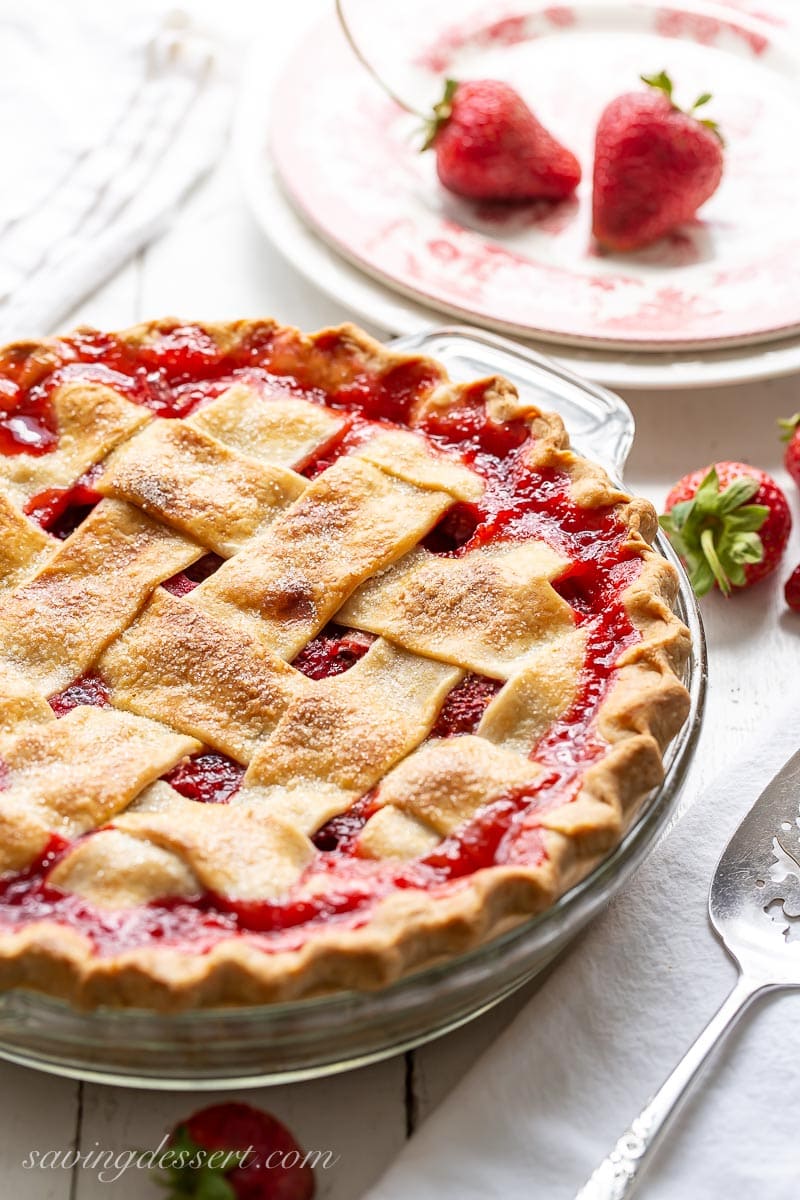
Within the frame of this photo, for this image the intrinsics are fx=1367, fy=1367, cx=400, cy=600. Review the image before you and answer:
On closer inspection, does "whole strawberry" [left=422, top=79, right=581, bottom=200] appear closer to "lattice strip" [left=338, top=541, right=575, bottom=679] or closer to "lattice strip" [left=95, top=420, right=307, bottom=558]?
"lattice strip" [left=95, top=420, right=307, bottom=558]

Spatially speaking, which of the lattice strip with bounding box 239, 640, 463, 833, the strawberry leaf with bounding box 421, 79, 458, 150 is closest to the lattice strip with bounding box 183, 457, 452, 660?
the lattice strip with bounding box 239, 640, 463, 833

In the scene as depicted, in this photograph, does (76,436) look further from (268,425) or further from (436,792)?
(436,792)

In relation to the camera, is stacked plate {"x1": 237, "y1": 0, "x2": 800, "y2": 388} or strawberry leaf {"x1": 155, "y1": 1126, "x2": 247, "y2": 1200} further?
stacked plate {"x1": 237, "y1": 0, "x2": 800, "y2": 388}

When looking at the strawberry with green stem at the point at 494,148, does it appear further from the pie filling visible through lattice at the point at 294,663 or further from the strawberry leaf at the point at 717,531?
the strawberry leaf at the point at 717,531

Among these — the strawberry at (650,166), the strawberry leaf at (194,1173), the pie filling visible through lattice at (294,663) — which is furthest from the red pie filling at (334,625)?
the strawberry at (650,166)

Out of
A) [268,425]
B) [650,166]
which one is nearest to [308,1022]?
[268,425]

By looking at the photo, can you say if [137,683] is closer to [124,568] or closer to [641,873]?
[124,568]
